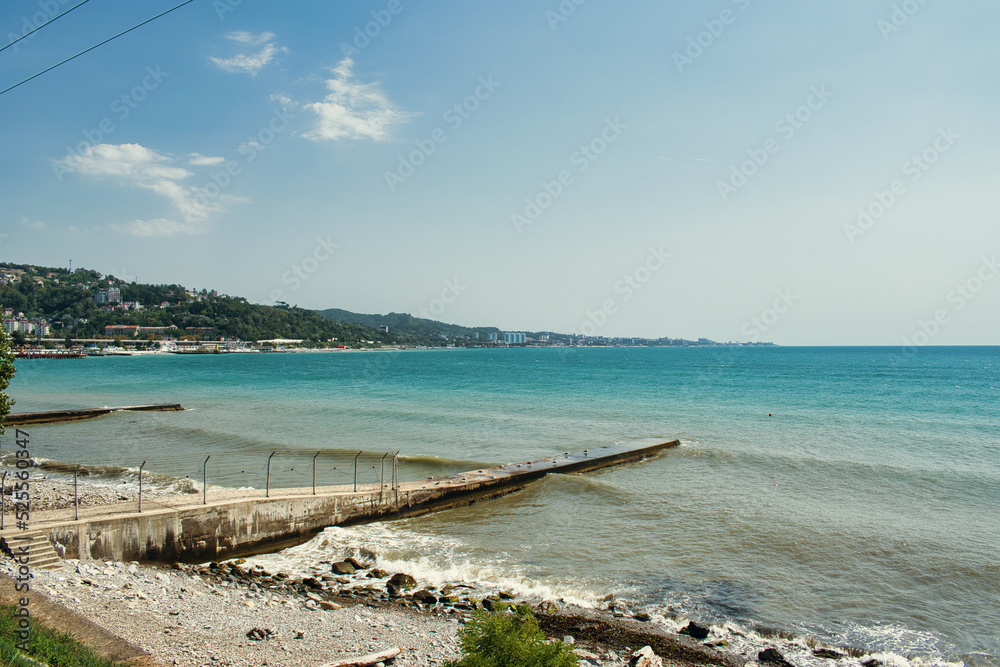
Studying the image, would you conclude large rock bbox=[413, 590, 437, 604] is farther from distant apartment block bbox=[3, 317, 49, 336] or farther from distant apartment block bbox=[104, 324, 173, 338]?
distant apartment block bbox=[104, 324, 173, 338]

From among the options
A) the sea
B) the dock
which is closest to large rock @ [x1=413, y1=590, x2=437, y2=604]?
the sea

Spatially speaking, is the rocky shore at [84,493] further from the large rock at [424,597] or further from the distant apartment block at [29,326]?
the distant apartment block at [29,326]

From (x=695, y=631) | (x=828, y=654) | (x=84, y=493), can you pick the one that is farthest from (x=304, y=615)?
(x=84, y=493)

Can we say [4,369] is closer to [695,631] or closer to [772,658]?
[695,631]

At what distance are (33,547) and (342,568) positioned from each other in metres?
5.60

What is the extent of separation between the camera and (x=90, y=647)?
6672mm

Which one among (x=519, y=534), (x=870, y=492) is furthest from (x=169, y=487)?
(x=870, y=492)

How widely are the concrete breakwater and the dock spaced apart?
27.2 meters

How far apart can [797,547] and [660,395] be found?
130 feet

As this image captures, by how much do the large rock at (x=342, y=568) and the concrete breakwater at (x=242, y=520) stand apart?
236cm

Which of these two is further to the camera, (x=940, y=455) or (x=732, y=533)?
(x=940, y=455)

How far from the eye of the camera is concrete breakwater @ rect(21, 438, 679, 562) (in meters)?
11.6

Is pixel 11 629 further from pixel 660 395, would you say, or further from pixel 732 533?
pixel 660 395

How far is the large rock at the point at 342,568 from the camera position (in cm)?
1229
